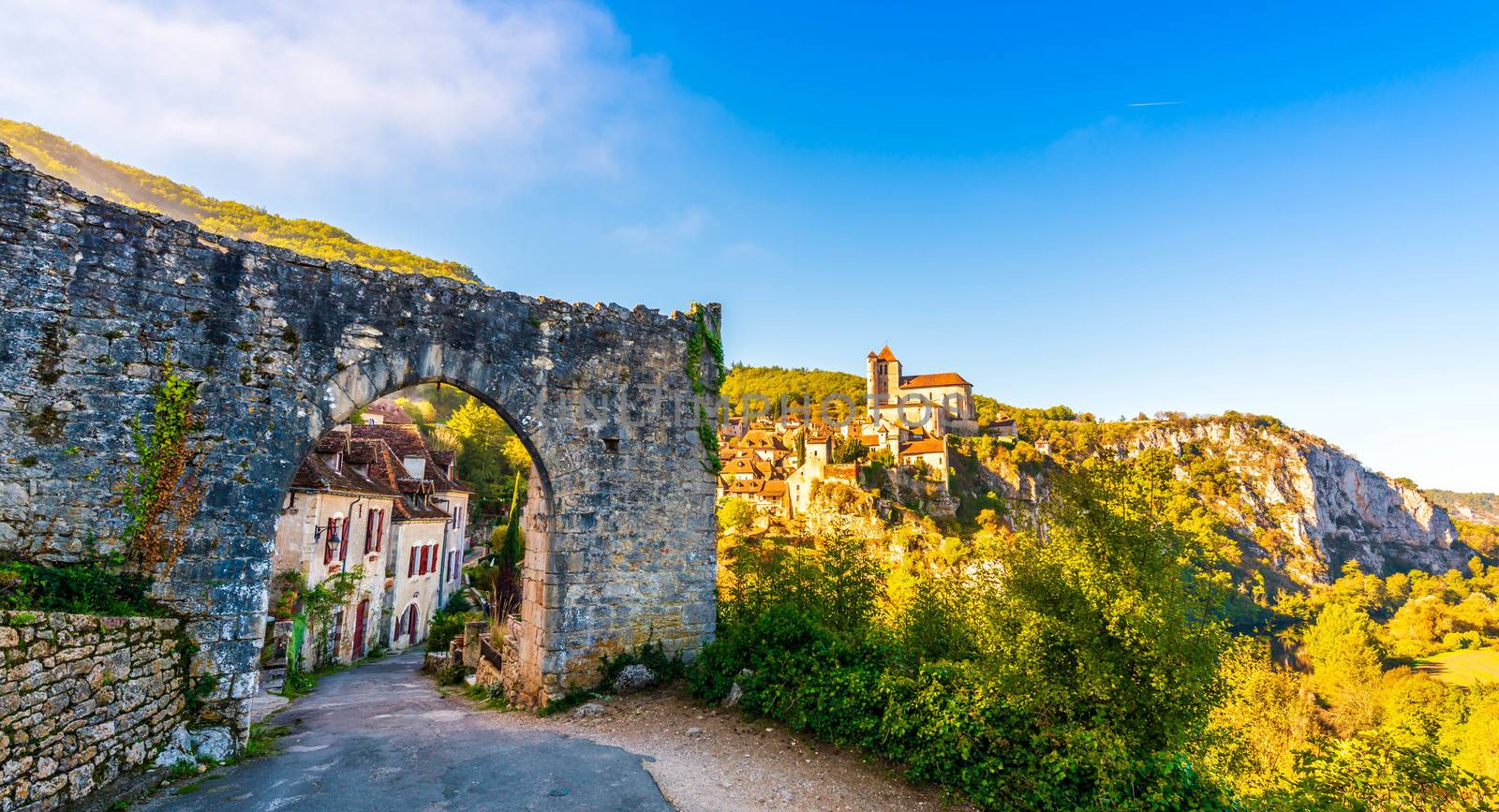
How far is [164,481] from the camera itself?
685 cm

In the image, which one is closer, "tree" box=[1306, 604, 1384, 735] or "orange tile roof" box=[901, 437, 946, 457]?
"tree" box=[1306, 604, 1384, 735]

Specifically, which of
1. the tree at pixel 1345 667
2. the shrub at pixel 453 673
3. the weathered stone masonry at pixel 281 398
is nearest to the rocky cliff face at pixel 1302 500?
the tree at pixel 1345 667

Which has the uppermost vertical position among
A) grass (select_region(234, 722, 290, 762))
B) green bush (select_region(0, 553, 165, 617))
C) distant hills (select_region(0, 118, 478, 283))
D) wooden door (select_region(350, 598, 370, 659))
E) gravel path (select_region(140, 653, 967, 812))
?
distant hills (select_region(0, 118, 478, 283))

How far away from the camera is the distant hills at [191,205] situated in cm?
6875

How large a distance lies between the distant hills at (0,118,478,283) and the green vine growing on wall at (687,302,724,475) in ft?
220

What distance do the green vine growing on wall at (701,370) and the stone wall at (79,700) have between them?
22.2 ft

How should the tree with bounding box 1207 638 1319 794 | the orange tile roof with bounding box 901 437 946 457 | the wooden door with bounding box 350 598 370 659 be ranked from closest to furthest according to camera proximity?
1. the tree with bounding box 1207 638 1319 794
2. the wooden door with bounding box 350 598 370 659
3. the orange tile roof with bounding box 901 437 946 457

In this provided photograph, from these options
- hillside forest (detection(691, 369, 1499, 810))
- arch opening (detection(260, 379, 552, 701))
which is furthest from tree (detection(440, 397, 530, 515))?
hillside forest (detection(691, 369, 1499, 810))

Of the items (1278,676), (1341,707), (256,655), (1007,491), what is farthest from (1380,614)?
(256,655)

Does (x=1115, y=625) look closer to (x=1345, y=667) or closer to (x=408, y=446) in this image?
(x=408, y=446)

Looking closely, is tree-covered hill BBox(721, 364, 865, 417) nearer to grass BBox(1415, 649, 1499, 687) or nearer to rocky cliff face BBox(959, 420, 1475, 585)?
rocky cliff face BBox(959, 420, 1475, 585)

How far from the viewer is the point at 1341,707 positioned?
40312mm

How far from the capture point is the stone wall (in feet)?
15.2

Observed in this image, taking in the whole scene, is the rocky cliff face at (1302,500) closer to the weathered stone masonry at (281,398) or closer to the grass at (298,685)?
the grass at (298,685)
